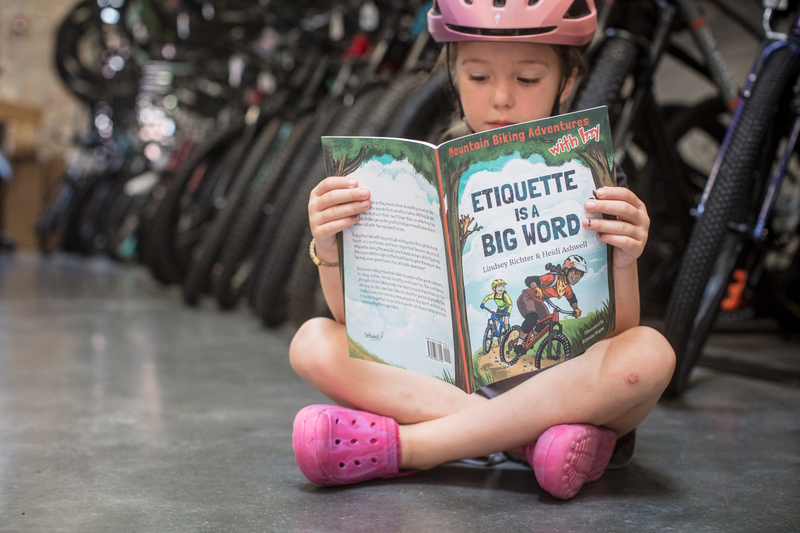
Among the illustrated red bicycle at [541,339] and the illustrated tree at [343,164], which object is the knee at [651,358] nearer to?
the illustrated red bicycle at [541,339]

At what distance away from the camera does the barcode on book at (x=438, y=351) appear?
0.79 metres

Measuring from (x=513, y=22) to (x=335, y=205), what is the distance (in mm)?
331

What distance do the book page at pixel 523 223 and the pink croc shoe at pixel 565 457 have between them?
0.35ft

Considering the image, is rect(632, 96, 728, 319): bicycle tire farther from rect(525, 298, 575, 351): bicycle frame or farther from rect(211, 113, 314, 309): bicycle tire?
rect(211, 113, 314, 309): bicycle tire

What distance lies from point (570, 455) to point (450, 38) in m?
0.55

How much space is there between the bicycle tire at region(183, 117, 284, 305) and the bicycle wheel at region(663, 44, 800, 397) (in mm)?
1623

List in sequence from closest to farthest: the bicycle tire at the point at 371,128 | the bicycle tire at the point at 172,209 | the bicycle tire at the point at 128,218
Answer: the bicycle tire at the point at 371,128, the bicycle tire at the point at 172,209, the bicycle tire at the point at 128,218

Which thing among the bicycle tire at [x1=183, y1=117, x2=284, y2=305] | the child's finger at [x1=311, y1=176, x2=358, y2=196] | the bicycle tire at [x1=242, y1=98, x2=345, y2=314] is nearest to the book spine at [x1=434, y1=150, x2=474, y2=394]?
the child's finger at [x1=311, y1=176, x2=358, y2=196]

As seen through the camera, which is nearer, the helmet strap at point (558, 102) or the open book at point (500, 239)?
the open book at point (500, 239)

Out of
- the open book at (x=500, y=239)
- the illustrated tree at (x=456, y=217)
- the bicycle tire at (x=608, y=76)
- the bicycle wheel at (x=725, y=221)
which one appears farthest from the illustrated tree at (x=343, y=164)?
the bicycle wheel at (x=725, y=221)

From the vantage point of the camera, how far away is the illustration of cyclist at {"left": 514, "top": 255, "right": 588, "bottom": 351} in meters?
0.76

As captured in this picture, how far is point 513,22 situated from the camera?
917 mm

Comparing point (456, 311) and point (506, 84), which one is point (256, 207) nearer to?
point (506, 84)

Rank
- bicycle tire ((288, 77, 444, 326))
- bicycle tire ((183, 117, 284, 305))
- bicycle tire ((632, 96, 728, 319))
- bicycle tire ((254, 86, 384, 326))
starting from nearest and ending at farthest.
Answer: bicycle tire ((632, 96, 728, 319))
bicycle tire ((288, 77, 444, 326))
bicycle tire ((254, 86, 384, 326))
bicycle tire ((183, 117, 284, 305))
